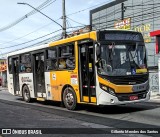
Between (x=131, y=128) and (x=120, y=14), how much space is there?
29.3m

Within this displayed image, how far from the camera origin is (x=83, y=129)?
10352 mm

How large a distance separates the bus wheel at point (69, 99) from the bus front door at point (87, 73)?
623mm

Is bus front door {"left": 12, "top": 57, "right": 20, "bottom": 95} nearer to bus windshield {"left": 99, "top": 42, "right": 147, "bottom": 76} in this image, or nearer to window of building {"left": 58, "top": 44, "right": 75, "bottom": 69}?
window of building {"left": 58, "top": 44, "right": 75, "bottom": 69}

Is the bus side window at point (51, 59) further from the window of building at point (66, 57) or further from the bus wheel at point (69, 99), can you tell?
the bus wheel at point (69, 99)

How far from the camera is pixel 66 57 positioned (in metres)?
15.1

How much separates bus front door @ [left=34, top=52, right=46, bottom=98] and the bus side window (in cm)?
81

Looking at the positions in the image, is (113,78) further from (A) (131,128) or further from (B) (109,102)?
(A) (131,128)

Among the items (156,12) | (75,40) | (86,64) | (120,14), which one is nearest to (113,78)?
(86,64)

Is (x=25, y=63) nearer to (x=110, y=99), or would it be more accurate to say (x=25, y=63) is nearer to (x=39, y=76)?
(x=39, y=76)

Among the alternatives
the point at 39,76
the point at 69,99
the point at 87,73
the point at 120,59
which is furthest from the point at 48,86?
the point at 120,59

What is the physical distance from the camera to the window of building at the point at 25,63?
19.2m

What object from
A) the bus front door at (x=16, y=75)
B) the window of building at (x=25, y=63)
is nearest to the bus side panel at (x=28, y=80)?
the window of building at (x=25, y=63)

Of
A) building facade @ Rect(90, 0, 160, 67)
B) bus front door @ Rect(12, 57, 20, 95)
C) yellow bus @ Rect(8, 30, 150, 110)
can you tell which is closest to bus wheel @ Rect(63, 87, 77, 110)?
yellow bus @ Rect(8, 30, 150, 110)

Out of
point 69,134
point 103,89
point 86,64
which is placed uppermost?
point 86,64
